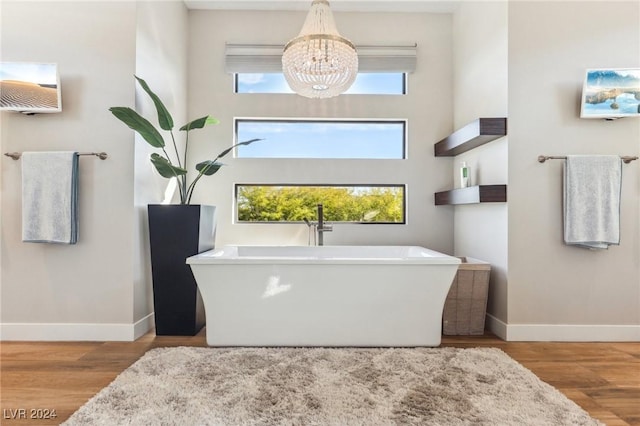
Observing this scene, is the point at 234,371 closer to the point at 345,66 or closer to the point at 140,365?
the point at 140,365

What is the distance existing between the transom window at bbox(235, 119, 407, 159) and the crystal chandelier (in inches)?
39.0

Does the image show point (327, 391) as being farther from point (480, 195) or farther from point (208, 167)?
point (208, 167)

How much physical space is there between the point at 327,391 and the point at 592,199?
7.29 ft

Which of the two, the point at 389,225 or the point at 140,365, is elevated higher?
the point at 389,225

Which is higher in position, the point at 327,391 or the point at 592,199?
the point at 592,199

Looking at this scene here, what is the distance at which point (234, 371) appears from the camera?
2033 millimetres

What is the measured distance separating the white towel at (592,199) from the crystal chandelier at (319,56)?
171 centimetres

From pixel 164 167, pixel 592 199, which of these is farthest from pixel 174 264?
pixel 592 199

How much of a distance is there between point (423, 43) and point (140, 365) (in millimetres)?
3665

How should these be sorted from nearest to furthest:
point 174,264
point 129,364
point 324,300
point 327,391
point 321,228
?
point 327,391 < point 129,364 < point 324,300 < point 174,264 < point 321,228

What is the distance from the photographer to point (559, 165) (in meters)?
2.63

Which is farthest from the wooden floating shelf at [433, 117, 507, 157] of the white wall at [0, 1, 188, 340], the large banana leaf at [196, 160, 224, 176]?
the white wall at [0, 1, 188, 340]

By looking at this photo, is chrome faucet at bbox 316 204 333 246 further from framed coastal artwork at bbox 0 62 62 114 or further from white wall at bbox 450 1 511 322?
framed coastal artwork at bbox 0 62 62 114

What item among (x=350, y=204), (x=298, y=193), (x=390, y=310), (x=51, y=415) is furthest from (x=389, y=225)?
(x=51, y=415)
